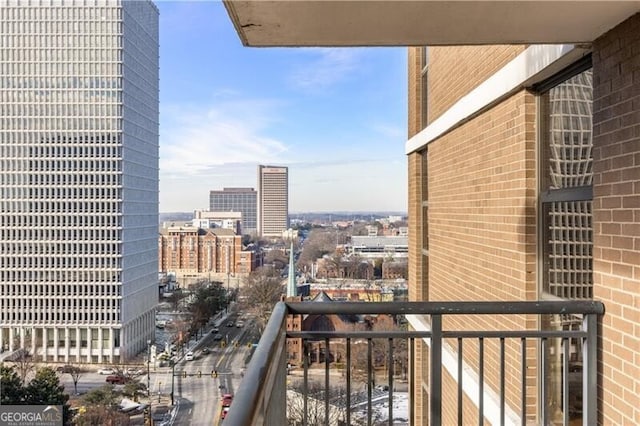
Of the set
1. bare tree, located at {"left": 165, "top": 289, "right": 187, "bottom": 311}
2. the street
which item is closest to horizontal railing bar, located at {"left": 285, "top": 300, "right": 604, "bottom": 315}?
the street

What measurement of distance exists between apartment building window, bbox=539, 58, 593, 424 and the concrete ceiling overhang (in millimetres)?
516

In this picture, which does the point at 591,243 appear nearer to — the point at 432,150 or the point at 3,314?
the point at 432,150

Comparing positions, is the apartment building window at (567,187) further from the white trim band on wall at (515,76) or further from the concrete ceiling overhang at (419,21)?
the concrete ceiling overhang at (419,21)

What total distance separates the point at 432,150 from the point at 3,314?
40.9 m

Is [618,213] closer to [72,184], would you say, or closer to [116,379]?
[116,379]

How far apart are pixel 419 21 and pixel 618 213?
1006 mm

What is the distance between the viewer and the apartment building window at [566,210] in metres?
2.10

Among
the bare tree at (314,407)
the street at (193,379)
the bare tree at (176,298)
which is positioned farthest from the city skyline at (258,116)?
the bare tree at (314,407)

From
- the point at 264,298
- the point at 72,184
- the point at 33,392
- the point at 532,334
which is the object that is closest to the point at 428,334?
the point at 532,334

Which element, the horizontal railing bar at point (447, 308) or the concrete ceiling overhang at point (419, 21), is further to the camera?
the horizontal railing bar at point (447, 308)

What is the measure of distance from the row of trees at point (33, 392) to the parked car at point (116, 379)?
4.18 meters

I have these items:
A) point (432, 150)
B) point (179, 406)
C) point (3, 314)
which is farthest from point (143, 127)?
point (432, 150)

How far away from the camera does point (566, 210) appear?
2301 millimetres

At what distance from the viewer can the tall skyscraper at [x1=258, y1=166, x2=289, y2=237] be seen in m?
28.2
